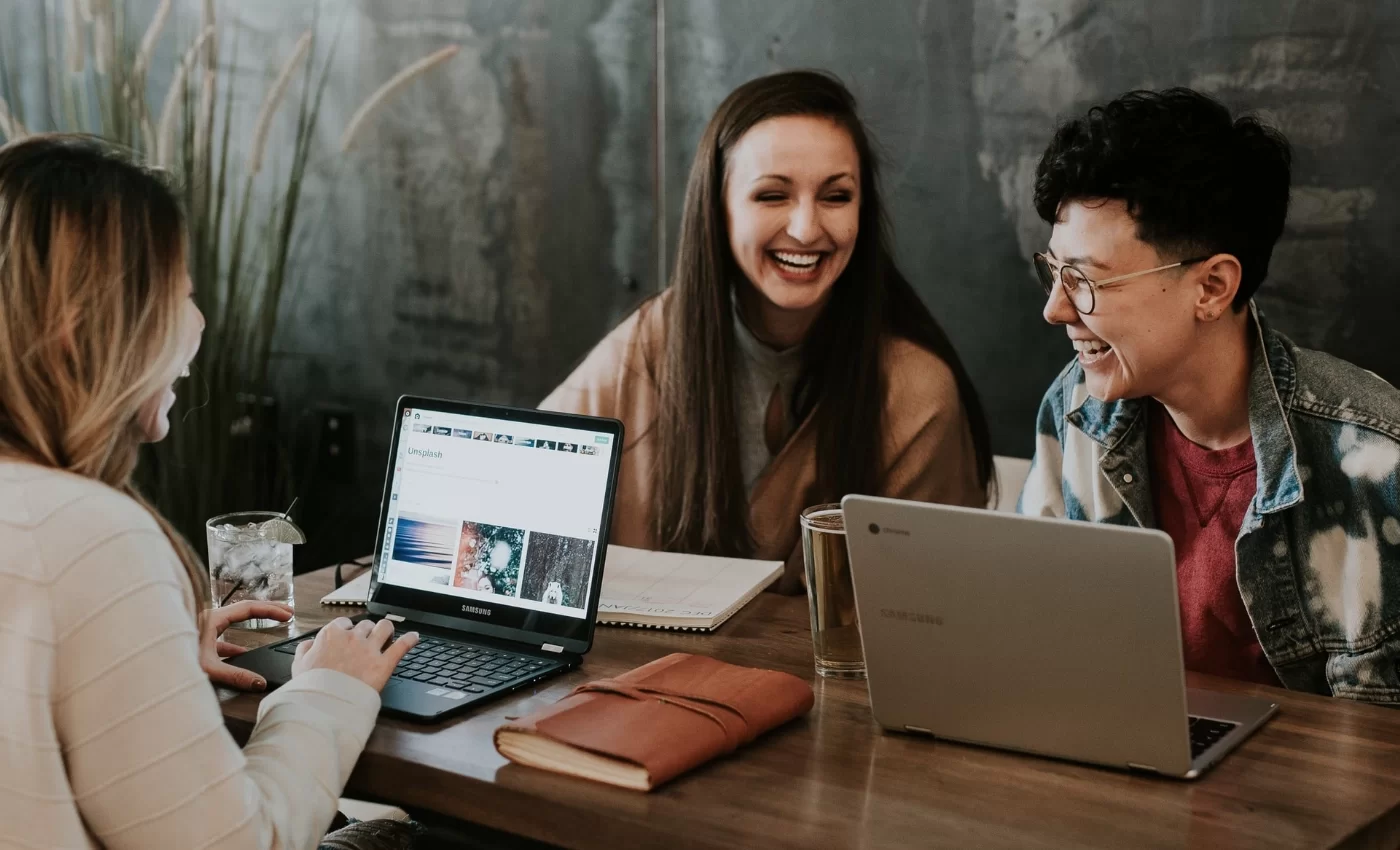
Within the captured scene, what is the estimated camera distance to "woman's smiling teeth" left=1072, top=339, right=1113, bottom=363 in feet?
5.78

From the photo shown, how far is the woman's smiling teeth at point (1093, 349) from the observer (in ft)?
5.78

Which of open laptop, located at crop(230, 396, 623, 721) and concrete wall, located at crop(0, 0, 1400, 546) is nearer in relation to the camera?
open laptop, located at crop(230, 396, 623, 721)

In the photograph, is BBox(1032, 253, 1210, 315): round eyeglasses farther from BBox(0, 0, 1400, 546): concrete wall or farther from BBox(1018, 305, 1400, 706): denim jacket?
BBox(0, 0, 1400, 546): concrete wall

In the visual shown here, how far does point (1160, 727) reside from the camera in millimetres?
1214

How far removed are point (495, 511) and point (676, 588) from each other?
0.26 meters

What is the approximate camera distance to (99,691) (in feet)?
3.62

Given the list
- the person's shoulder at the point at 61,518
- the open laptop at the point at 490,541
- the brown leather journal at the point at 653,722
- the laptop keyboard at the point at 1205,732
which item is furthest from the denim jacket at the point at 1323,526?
the person's shoulder at the point at 61,518

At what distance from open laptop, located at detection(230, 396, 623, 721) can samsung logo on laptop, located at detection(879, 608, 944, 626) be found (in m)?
0.35

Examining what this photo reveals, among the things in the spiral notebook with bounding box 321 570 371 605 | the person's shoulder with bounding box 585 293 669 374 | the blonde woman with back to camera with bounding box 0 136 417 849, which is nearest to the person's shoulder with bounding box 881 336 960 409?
the person's shoulder with bounding box 585 293 669 374

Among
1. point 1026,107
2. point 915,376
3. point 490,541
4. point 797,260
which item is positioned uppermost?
point 1026,107

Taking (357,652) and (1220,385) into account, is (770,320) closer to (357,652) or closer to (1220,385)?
(1220,385)

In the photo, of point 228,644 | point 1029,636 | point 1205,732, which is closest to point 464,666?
point 228,644

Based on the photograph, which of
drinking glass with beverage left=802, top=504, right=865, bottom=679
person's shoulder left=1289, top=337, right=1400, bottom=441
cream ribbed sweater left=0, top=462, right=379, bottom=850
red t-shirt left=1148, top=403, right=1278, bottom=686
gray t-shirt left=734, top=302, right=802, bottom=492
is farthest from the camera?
gray t-shirt left=734, top=302, right=802, bottom=492

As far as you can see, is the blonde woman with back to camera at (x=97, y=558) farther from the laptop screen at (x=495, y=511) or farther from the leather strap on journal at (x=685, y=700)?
the laptop screen at (x=495, y=511)
